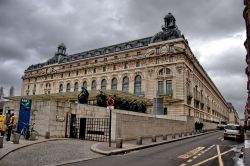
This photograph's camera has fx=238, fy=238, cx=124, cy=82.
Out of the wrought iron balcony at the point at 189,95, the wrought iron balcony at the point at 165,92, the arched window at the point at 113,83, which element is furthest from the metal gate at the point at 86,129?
the arched window at the point at 113,83

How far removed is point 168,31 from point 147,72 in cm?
1236

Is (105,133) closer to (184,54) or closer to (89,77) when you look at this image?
(184,54)

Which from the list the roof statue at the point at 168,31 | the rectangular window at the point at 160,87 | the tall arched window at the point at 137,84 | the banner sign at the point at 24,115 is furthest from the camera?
the tall arched window at the point at 137,84

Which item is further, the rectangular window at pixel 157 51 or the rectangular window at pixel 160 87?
the rectangular window at pixel 157 51

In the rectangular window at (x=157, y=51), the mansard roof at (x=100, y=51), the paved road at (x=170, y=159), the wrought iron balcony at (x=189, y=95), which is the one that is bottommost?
the paved road at (x=170, y=159)

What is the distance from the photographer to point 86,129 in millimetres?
20188

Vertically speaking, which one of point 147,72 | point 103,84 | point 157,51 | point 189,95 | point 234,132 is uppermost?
point 157,51

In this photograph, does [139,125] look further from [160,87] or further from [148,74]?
[148,74]

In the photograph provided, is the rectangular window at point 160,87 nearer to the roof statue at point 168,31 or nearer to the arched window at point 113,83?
the roof statue at point 168,31

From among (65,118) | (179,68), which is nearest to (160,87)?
(179,68)

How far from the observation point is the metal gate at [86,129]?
63.3 feet

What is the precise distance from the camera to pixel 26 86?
95562 mm

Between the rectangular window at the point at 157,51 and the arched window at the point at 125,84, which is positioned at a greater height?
the rectangular window at the point at 157,51

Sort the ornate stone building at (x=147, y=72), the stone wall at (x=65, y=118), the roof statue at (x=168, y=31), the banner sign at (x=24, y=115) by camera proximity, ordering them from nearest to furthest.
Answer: the banner sign at (x=24, y=115) < the stone wall at (x=65, y=118) < the ornate stone building at (x=147, y=72) < the roof statue at (x=168, y=31)
